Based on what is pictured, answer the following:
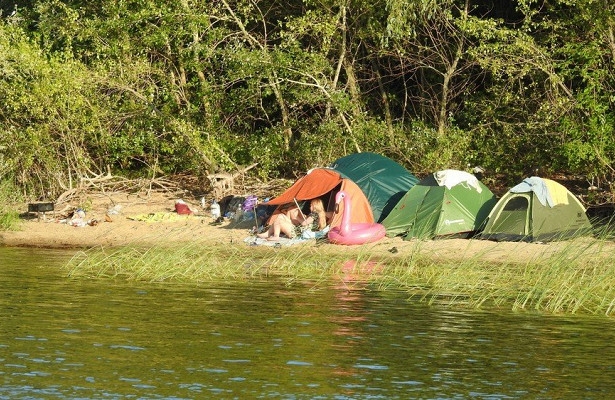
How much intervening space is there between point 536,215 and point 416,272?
4217 millimetres

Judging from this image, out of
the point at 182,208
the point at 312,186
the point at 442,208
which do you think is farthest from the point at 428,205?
the point at 182,208

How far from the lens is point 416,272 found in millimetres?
15914

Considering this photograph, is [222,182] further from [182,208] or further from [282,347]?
[282,347]

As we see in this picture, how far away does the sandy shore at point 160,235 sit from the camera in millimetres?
18438

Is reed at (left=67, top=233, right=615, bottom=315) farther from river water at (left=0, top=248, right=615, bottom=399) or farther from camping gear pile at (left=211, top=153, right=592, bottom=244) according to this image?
camping gear pile at (left=211, top=153, right=592, bottom=244)

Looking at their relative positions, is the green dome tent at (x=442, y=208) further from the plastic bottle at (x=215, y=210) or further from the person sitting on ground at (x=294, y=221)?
the plastic bottle at (x=215, y=210)

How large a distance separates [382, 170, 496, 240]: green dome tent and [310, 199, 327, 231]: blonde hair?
3.69 ft

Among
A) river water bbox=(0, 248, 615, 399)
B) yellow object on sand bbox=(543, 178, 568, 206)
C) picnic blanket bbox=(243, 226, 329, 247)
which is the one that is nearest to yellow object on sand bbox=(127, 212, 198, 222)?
picnic blanket bbox=(243, 226, 329, 247)

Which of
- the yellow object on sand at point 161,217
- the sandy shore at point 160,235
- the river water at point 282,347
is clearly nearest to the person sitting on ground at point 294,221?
the sandy shore at point 160,235

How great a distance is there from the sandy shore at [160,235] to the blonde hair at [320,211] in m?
0.97

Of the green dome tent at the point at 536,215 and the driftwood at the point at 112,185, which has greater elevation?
the driftwood at the point at 112,185

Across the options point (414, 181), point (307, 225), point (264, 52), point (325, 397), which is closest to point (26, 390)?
point (325, 397)

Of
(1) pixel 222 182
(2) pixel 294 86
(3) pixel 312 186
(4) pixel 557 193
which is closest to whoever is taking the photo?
(4) pixel 557 193

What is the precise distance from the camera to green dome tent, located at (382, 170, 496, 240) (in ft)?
65.5
